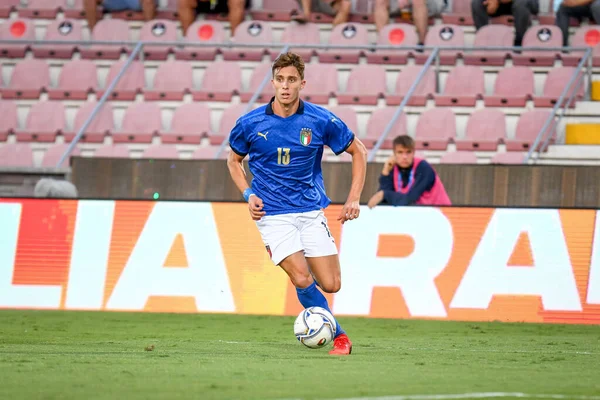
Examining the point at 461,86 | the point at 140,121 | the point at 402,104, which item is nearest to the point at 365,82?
the point at 402,104

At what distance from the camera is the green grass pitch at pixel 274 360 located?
5289 millimetres

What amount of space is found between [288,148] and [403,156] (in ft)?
14.8

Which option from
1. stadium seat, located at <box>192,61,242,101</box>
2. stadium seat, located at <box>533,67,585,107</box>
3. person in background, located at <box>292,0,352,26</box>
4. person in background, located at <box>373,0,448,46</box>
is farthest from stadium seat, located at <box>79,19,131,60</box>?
stadium seat, located at <box>533,67,585,107</box>

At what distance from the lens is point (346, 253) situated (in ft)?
38.5

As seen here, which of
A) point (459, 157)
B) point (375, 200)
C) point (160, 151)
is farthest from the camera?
point (160, 151)

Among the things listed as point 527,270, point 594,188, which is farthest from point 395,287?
point 594,188

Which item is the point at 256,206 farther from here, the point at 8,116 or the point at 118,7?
the point at 118,7

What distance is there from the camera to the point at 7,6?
19516mm

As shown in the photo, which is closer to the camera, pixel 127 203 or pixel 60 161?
pixel 127 203

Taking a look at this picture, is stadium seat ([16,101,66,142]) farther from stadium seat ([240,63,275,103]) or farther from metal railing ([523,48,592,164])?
metal railing ([523,48,592,164])

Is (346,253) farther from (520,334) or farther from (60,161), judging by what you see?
(60,161)

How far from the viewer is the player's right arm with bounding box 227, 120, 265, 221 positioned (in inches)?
293

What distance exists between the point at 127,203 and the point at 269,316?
218cm

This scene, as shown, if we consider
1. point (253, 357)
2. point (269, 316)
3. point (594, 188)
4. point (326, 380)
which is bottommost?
point (269, 316)
